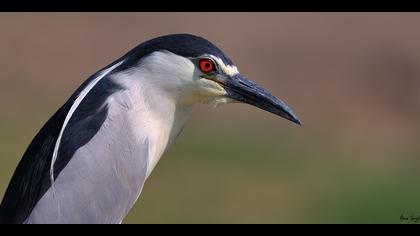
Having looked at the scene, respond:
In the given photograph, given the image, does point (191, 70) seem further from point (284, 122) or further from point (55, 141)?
point (284, 122)

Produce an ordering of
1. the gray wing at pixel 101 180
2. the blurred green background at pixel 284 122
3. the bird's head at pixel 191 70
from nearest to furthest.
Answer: the gray wing at pixel 101 180 < the bird's head at pixel 191 70 < the blurred green background at pixel 284 122

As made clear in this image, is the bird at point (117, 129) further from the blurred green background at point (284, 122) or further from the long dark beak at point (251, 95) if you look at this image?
the blurred green background at point (284, 122)

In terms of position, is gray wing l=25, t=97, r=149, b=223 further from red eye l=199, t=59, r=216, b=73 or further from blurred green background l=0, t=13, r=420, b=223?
blurred green background l=0, t=13, r=420, b=223

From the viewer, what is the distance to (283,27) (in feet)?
32.0

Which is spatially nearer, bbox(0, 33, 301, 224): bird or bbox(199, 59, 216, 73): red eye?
bbox(0, 33, 301, 224): bird

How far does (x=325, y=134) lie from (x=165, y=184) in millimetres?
1865

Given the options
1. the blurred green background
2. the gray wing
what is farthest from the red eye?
the blurred green background

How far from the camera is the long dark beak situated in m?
3.60

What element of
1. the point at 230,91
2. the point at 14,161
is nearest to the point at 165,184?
the point at 14,161

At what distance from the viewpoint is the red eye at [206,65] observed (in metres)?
3.55

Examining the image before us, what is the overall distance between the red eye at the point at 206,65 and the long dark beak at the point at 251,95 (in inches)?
2.9

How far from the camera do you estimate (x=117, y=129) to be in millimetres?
3455

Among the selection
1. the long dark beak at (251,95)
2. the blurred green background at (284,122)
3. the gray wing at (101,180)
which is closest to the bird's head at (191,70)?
the long dark beak at (251,95)

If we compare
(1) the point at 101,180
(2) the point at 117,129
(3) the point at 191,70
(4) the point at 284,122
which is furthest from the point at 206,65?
(4) the point at 284,122
